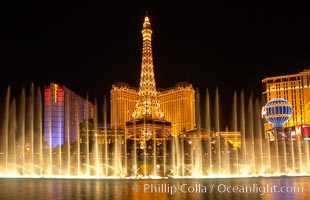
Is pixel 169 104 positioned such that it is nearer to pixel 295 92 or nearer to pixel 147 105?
pixel 147 105

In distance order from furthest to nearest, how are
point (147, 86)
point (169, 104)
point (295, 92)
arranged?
1. point (169, 104)
2. point (295, 92)
3. point (147, 86)

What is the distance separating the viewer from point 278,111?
162ft

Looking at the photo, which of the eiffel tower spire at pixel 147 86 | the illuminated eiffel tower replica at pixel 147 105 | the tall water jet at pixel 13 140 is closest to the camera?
the tall water jet at pixel 13 140

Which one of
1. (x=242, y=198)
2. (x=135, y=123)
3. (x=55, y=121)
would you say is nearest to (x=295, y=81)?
(x=135, y=123)

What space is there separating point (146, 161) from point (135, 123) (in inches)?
1638

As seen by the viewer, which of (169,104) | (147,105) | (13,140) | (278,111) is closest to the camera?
(13,140)

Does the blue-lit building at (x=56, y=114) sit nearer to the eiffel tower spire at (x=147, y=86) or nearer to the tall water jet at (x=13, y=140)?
the eiffel tower spire at (x=147, y=86)

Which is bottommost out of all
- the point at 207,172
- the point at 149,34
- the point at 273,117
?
the point at 207,172

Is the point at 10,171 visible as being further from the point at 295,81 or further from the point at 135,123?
the point at 295,81

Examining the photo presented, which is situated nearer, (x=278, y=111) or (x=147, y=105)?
(x=278, y=111)

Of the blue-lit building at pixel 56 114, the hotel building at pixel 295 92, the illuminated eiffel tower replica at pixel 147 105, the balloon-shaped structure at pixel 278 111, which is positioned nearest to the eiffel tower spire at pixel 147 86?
the illuminated eiffel tower replica at pixel 147 105

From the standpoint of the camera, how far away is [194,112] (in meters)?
90.2

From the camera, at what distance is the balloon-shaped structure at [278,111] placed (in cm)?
4922

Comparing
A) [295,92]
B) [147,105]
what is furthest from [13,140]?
[295,92]
